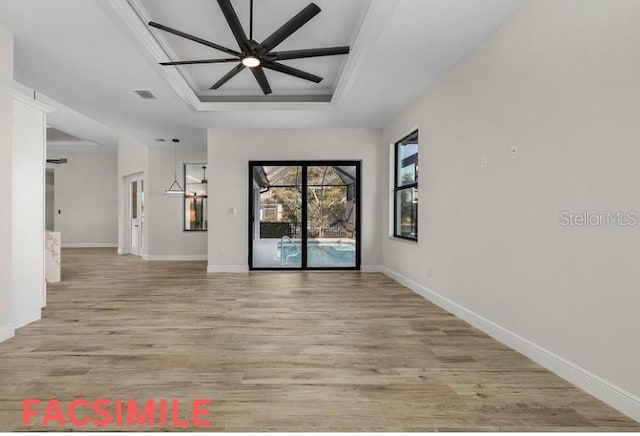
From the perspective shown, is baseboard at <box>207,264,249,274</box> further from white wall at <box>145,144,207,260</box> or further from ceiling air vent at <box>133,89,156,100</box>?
ceiling air vent at <box>133,89,156,100</box>

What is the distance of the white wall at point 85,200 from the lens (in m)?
11.4

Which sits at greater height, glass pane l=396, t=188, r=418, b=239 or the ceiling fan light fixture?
the ceiling fan light fixture

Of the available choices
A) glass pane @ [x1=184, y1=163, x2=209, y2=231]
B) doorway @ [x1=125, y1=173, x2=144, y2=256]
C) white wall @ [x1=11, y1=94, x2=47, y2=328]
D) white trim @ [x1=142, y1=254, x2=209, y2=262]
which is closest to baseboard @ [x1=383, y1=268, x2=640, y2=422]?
white wall @ [x1=11, y1=94, x2=47, y2=328]

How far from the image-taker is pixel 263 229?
6.85 meters

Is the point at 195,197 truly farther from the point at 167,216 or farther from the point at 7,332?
the point at 7,332

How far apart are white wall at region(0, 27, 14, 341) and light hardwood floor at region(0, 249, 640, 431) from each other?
0.96ft

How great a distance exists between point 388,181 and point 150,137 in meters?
4.96

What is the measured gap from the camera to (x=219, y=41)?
3.95m

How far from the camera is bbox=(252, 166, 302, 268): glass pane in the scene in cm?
682

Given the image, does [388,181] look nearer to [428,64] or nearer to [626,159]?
[428,64]

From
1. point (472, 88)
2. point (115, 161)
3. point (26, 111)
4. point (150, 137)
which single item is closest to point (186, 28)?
point (26, 111)

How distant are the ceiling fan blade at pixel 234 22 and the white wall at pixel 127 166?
6.72m

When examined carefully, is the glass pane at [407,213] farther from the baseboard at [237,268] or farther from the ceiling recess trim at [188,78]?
the ceiling recess trim at [188,78]

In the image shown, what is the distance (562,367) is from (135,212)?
1016 centimetres
